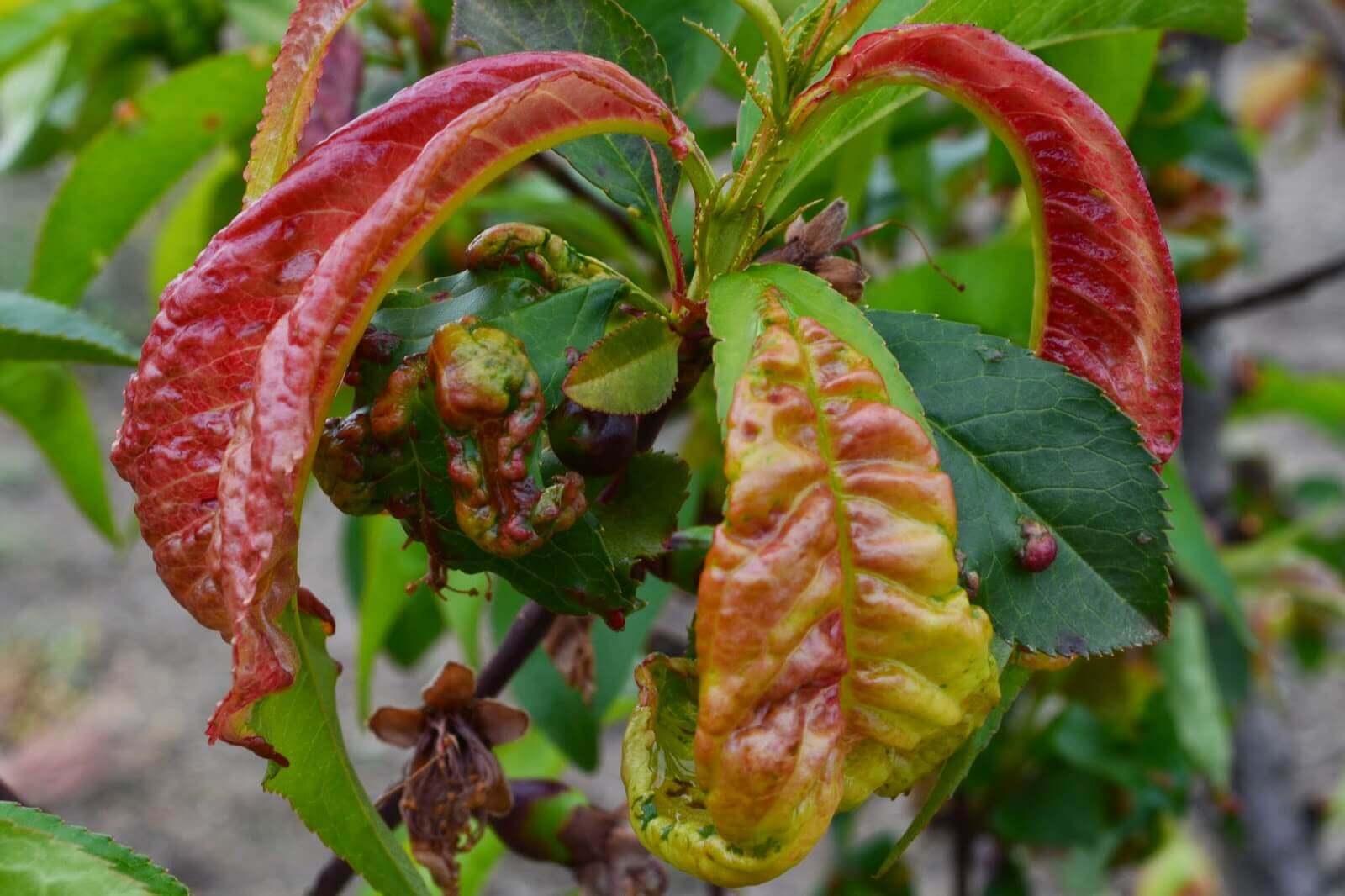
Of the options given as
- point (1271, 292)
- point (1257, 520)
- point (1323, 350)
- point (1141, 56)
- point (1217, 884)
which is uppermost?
point (1141, 56)

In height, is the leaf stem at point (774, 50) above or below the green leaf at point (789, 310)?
above

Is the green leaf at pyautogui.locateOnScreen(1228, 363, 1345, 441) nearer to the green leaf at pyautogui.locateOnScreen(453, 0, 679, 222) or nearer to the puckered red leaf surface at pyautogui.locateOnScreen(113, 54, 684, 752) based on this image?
the green leaf at pyautogui.locateOnScreen(453, 0, 679, 222)

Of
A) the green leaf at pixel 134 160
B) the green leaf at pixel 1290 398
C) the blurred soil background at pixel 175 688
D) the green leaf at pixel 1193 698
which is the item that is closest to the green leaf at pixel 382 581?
the green leaf at pixel 134 160

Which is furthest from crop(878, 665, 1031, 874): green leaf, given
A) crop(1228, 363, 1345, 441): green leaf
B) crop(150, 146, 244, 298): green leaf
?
crop(1228, 363, 1345, 441): green leaf

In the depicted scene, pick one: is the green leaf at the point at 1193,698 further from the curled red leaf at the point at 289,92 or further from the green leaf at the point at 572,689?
the curled red leaf at the point at 289,92

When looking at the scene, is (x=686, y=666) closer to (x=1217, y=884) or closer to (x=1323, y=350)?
(x=1217, y=884)

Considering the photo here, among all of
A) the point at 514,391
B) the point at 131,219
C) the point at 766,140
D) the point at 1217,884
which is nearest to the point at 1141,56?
the point at 766,140
